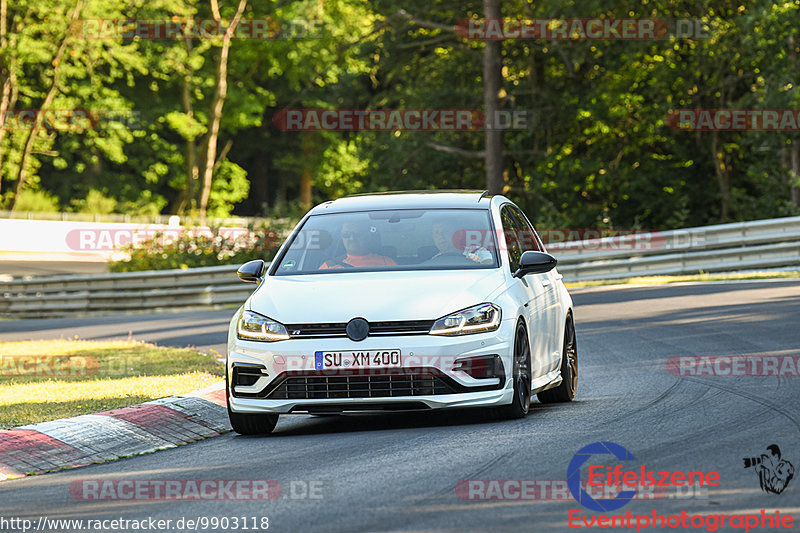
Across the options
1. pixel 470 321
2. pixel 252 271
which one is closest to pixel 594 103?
pixel 252 271

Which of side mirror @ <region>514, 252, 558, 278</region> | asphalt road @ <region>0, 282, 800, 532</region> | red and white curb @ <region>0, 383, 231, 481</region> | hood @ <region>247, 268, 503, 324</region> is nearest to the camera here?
asphalt road @ <region>0, 282, 800, 532</region>

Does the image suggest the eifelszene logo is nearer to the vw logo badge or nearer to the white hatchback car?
the white hatchback car

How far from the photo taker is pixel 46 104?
185 ft

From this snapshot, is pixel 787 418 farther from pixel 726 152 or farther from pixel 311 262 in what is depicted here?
pixel 726 152

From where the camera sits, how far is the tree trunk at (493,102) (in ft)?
99.8

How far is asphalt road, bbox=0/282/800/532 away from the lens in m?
5.91

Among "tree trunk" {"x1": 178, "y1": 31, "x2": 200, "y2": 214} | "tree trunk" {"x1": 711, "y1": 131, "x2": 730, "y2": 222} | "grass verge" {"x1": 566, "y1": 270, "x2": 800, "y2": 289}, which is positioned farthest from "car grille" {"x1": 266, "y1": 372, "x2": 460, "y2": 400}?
"tree trunk" {"x1": 178, "y1": 31, "x2": 200, "y2": 214}

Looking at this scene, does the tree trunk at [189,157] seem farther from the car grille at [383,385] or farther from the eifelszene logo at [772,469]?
the eifelszene logo at [772,469]

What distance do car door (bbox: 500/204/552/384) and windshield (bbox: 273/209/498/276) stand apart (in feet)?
0.75

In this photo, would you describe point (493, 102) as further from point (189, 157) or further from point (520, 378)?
point (189, 157)

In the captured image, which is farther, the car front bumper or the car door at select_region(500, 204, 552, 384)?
the car door at select_region(500, 204, 552, 384)

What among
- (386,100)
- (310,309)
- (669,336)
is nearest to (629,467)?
(310,309)

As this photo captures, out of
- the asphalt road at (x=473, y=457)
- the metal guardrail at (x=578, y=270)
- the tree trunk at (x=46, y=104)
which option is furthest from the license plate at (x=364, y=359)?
the tree trunk at (x=46, y=104)

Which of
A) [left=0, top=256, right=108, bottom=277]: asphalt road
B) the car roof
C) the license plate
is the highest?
the car roof
